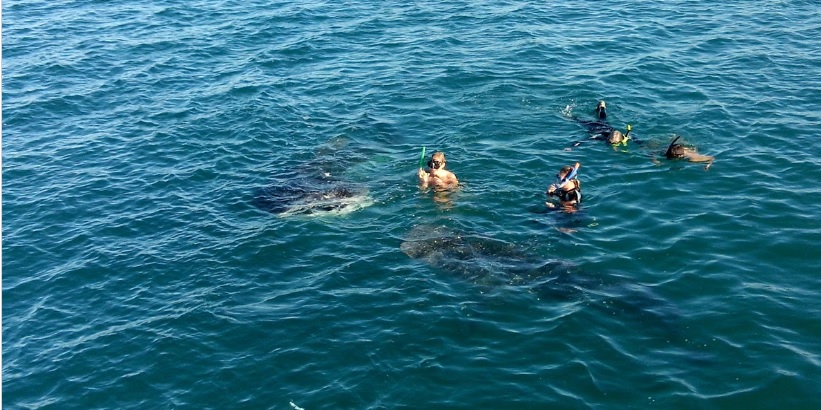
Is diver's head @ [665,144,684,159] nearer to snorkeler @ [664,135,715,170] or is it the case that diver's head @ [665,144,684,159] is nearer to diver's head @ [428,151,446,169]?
snorkeler @ [664,135,715,170]

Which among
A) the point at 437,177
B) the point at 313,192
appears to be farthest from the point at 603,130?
the point at 313,192

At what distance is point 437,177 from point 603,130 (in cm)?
742

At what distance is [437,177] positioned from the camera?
80.0ft

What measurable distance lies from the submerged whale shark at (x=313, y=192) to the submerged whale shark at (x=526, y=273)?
3324 millimetres

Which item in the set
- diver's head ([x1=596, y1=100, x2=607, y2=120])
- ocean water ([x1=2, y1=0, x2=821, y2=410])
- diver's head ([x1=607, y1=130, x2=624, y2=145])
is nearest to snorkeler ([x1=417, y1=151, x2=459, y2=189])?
ocean water ([x1=2, y1=0, x2=821, y2=410])

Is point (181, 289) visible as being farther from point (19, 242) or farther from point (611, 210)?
point (611, 210)

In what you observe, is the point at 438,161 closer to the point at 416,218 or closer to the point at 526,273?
the point at 416,218

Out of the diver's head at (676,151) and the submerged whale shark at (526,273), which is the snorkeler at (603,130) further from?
the submerged whale shark at (526,273)

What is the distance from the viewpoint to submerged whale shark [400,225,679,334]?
59.4 feet

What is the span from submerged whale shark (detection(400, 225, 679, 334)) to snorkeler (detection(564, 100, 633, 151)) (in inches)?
302

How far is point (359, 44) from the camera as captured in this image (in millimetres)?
38469

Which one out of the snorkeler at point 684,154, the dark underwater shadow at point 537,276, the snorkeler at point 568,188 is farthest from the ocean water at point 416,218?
the snorkeler at point 568,188

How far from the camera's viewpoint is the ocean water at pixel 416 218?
54.0 ft

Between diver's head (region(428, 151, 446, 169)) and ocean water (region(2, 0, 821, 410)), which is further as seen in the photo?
diver's head (region(428, 151, 446, 169))
